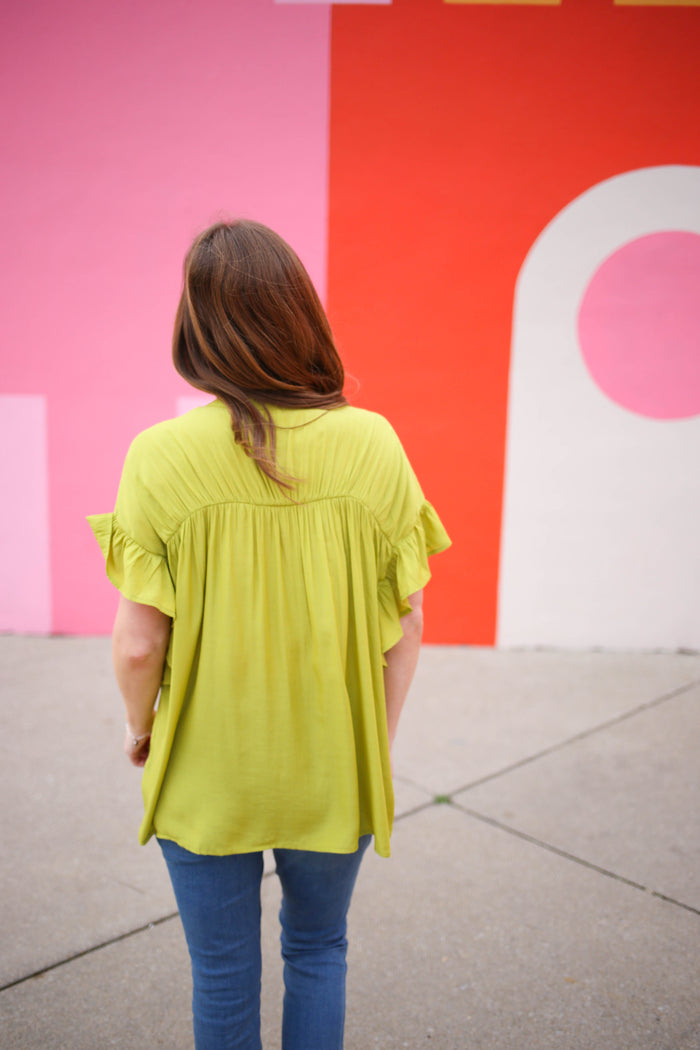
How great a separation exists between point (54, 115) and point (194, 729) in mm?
3888

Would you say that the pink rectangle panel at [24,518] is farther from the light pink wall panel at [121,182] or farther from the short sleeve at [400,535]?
the short sleeve at [400,535]

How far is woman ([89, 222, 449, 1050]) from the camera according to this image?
1.31m

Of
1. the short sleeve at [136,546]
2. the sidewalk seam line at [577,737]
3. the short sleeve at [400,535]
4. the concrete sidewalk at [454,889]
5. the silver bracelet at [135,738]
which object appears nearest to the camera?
the short sleeve at [136,546]

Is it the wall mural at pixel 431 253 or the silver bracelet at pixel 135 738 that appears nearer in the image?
the silver bracelet at pixel 135 738

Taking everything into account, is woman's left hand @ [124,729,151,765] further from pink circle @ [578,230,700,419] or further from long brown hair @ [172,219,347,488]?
pink circle @ [578,230,700,419]

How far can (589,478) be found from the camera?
4.31m

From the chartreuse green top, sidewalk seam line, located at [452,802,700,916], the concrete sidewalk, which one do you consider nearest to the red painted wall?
the concrete sidewalk

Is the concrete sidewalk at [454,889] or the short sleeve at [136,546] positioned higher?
the short sleeve at [136,546]

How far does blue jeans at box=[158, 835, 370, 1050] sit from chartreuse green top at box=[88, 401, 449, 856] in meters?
0.07

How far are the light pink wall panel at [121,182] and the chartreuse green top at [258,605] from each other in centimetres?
313

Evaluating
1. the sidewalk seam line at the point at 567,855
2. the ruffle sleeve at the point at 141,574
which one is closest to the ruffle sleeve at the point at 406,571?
the ruffle sleeve at the point at 141,574

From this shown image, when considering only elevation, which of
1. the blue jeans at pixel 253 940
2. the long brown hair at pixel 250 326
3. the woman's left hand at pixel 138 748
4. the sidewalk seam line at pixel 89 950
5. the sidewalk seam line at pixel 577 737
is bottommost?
the sidewalk seam line at pixel 89 950

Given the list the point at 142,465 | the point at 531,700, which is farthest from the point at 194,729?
the point at 531,700

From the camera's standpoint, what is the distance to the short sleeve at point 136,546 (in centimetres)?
129
